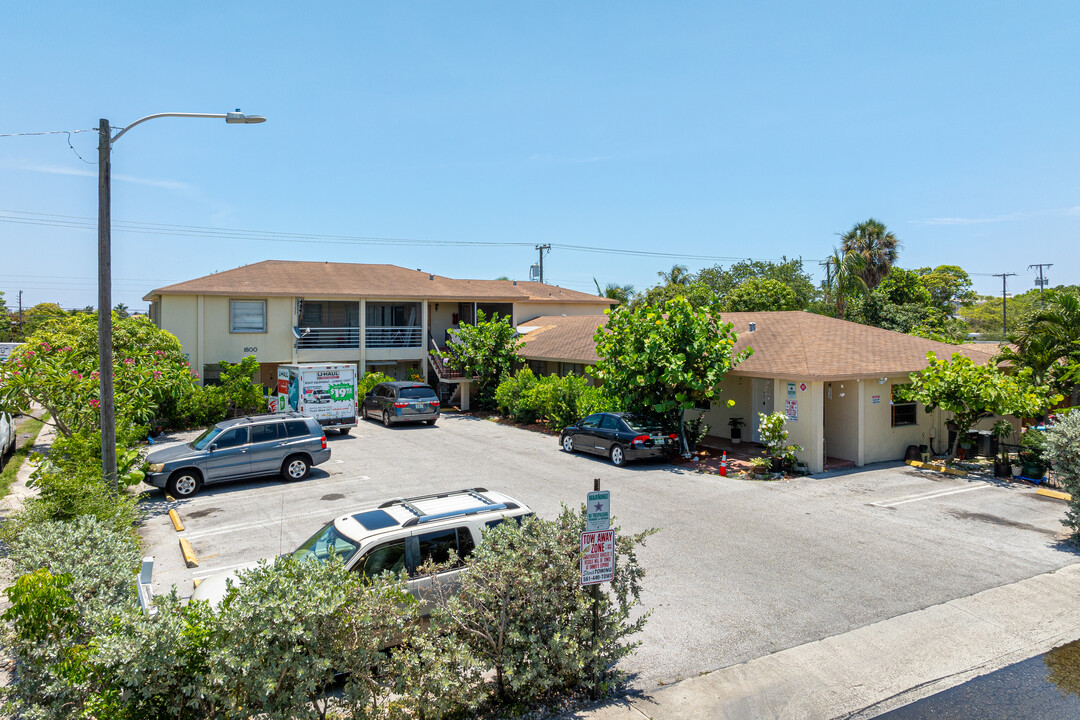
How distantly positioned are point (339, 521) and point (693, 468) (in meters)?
11.8

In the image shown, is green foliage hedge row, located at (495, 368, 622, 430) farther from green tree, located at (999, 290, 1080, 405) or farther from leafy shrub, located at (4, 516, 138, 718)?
leafy shrub, located at (4, 516, 138, 718)

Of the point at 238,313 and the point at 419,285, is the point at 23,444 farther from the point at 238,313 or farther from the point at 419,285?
the point at 419,285

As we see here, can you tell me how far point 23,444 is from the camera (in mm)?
23125

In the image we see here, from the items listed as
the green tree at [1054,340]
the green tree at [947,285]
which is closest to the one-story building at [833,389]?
the green tree at [1054,340]

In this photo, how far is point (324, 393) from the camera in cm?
2259

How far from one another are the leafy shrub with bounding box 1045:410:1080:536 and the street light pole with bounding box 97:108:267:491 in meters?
13.4

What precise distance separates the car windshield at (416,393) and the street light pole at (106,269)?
542 inches

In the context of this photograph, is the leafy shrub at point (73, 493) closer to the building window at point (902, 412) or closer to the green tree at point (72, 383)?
the green tree at point (72, 383)

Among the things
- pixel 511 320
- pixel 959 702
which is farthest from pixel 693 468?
pixel 511 320

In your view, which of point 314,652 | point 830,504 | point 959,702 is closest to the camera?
point 314,652

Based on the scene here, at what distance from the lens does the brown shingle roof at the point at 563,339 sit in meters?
26.0

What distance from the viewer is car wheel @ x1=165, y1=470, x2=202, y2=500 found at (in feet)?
47.9

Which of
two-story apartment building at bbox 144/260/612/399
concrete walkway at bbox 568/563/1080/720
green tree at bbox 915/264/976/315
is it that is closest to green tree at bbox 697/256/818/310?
green tree at bbox 915/264/976/315

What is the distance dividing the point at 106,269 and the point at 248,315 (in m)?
17.9
